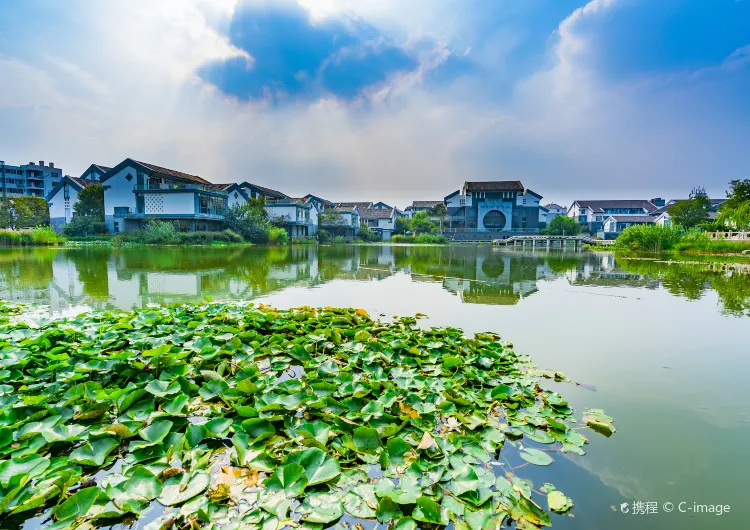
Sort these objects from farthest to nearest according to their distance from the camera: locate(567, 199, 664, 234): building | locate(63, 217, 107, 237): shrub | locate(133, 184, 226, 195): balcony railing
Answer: locate(567, 199, 664, 234): building
locate(133, 184, 226, 195): balcony railing
locate(63, 217, 107, 237): shrub

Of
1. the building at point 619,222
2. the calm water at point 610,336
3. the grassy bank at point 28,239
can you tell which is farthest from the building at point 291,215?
the building at point 619,222

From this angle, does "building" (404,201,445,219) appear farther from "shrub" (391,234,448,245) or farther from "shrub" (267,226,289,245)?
"shrub" (267,226,289,245)

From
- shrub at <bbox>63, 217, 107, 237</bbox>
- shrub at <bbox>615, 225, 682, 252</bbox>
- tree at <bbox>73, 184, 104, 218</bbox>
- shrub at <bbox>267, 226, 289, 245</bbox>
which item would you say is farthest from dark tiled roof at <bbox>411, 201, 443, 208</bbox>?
shrub at <bbox>63, 217, 107, 237</bbox>

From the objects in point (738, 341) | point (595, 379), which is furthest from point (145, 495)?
point (738, 341)

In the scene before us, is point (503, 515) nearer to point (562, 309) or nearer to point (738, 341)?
point (738, 341)

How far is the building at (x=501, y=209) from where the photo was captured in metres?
49.4

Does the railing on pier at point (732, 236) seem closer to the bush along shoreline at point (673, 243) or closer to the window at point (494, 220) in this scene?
the bush along shoreline at point (673, 243)

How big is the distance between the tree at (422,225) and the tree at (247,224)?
953 inches

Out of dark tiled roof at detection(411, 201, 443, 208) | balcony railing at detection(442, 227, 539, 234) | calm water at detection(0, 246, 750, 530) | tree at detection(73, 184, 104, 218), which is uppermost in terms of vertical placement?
dark tiled roof at detection(411, 201, 443, 208)

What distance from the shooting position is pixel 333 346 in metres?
3.70

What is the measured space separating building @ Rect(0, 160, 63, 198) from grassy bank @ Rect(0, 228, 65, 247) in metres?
32.8

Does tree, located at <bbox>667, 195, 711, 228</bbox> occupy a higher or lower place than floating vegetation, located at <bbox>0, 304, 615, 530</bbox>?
higher

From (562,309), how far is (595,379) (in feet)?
10.1

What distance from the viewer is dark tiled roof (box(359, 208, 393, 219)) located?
5575 cm
